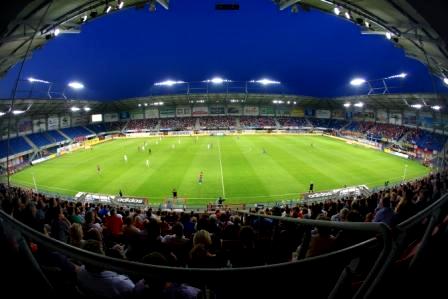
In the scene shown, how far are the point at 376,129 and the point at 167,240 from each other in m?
68.2

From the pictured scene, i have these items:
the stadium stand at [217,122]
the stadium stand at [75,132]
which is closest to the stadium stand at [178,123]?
the stadium stand at [217,122]

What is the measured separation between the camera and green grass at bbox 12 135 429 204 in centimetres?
2822

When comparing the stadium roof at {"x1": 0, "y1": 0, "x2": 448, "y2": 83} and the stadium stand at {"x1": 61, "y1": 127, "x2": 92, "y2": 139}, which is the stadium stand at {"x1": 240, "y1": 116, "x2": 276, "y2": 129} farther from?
the stadium roof at {"x1": 0, "y1": 0, "x2": 448, "y2": 83}

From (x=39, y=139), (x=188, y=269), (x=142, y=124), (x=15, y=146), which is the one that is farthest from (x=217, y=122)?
(x=188, y=269)

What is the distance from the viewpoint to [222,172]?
1347 inches

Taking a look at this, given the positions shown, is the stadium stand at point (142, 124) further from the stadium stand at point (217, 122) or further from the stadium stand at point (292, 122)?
the stadium stand at point (292, 122)

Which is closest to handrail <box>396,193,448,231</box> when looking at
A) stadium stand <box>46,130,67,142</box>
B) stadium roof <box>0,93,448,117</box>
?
stadium roof <box>0,93,448,117</box>

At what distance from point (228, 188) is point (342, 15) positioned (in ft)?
61.5

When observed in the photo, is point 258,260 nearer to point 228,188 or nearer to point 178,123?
point 228,188

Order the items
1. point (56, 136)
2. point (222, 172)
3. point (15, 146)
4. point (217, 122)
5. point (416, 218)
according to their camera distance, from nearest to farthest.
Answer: point (416, 218), point (222, 172), point (15, 146), point (56, 136), point (217, 122)

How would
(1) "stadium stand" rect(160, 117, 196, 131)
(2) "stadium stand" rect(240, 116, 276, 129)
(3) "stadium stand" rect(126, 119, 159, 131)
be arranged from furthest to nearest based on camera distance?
(2) "stadium stand" rect(240, 116, 276, 129) → (1) "stadium stand" rect(160, 117, 196, 131) → (3) "stadium stand" rect(126, 119, 159, 131)

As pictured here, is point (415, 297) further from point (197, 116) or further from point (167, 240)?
point (197, 116)

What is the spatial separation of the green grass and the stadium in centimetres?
29

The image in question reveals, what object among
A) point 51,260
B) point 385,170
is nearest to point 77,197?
point 51,260
